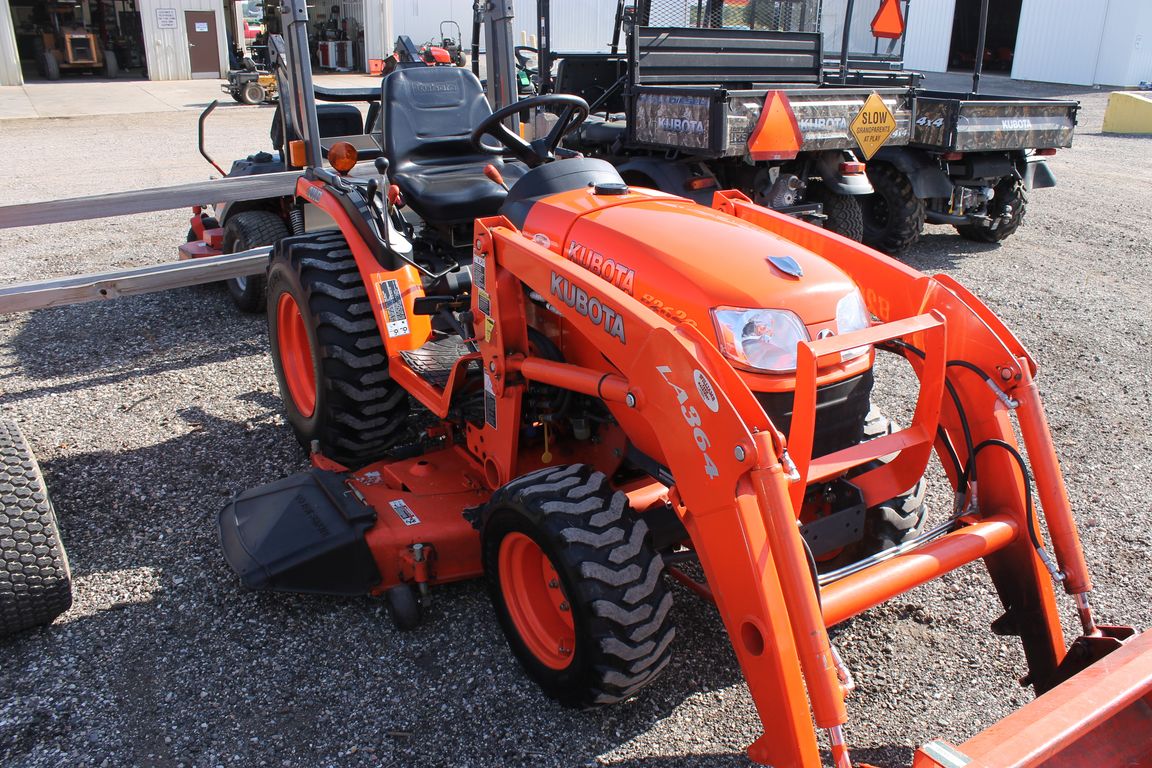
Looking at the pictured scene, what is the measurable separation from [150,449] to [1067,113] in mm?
7704

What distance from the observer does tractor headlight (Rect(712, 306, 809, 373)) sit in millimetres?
2340

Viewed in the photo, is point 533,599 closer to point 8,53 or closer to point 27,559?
point 27,559

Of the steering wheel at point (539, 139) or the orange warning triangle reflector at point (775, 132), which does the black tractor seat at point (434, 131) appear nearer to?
the steering wheel at point (539, 139)

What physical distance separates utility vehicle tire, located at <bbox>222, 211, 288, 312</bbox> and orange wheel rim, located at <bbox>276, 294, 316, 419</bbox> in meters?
1.95

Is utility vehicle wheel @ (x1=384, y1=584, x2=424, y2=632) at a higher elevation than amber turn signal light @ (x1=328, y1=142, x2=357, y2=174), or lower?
lower

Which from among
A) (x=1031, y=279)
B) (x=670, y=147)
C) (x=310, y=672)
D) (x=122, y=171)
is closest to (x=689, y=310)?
(x=310, y=672)

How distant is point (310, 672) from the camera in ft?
9.07

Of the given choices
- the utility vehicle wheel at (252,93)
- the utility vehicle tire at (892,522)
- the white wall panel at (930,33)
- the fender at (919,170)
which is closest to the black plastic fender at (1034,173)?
the fender at (919,170)

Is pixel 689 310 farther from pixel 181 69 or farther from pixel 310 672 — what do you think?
pixel 181 69

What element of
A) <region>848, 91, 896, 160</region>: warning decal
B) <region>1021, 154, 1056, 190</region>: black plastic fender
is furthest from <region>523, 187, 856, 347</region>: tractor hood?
<region>1021, 154, 1056, 190</region>: black plastic fender

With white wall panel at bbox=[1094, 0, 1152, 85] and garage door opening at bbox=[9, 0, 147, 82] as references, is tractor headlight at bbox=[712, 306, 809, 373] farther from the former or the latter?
garage door opening at bbox=[9, 0, 147, 82]

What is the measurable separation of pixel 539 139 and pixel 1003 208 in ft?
20.5

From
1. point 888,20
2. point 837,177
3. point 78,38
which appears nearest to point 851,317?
point 837,177

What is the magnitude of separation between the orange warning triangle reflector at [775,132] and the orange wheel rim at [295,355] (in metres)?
3.63
